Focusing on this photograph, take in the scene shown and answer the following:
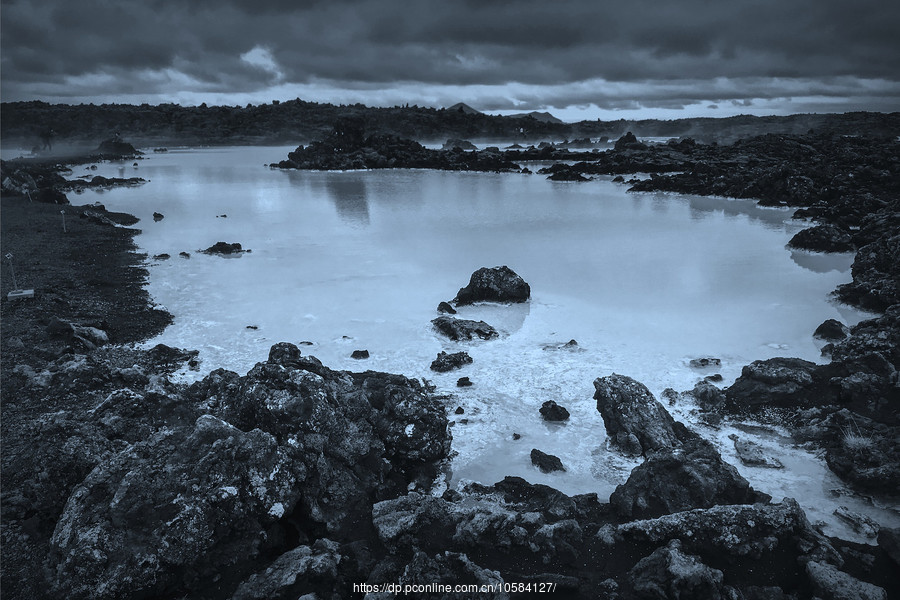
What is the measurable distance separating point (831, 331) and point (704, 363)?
320 centimetres

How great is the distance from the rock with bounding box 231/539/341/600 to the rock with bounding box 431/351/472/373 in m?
5.05

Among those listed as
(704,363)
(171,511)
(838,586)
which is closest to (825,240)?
(704,363)

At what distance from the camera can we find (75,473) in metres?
5.43

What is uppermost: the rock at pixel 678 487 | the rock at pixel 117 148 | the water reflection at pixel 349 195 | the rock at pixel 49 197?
the rock at pixel 117 148

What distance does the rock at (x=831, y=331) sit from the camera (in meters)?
10.4

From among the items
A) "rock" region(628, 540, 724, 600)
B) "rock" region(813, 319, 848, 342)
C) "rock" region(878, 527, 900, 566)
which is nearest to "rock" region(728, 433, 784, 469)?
"rock" region(878, 527, 900, 566)

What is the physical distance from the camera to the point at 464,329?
1096 cm

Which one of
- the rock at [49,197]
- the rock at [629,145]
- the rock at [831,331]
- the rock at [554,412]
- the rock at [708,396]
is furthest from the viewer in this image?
the rock at [629,145]

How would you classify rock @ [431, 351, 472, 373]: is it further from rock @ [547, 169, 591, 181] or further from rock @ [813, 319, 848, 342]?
rock @ [547, 169, 591, 181]

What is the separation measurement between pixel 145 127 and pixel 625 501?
139 m

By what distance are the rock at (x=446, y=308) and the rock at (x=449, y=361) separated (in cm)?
249

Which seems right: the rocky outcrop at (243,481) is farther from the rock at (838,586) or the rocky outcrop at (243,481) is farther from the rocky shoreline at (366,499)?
the rock at (838,586)

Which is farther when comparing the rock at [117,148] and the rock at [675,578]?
the rock at [117,148]

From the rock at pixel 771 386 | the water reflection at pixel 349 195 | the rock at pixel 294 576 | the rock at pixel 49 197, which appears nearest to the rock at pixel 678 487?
the rock at pixel 771 386
